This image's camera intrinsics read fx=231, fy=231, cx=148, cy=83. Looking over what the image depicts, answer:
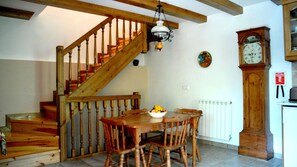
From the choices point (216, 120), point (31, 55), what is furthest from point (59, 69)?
point (216, 120)

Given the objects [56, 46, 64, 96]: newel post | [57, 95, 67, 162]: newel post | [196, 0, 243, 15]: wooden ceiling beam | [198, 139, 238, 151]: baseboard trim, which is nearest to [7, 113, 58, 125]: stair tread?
[57, 95, 67, 162]: newel post

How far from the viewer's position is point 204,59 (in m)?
4.54

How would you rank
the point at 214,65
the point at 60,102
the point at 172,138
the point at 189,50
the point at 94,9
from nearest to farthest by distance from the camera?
the point at 172,138 < the point at 60,102 < the point at 94,9 < the point at 214,65 < the point at 189,50

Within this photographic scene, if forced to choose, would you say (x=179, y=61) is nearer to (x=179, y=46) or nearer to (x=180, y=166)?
(x=179, y=46)

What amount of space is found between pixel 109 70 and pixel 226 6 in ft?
7.49

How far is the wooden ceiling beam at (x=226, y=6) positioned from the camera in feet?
11.2

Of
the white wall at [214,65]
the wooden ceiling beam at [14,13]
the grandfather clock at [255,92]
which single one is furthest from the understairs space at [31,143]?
the grandfather clock at [255,92]

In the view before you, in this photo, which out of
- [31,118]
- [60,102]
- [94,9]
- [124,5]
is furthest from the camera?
[31,118]

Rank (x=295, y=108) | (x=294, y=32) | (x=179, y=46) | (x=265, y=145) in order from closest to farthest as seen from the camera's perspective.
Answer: (x=295, y=108)
(x=294, y=32)
(x=265, y=145)
(x=179, y=46)

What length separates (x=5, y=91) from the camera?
13.8ft

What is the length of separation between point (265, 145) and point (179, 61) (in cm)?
240

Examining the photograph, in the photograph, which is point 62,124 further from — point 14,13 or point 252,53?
point 252,53

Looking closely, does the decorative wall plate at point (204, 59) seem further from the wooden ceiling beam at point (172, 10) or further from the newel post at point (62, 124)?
the newel post at point (62, 124)

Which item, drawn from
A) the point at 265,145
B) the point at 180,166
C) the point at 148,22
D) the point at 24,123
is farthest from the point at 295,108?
the point at 24,123
